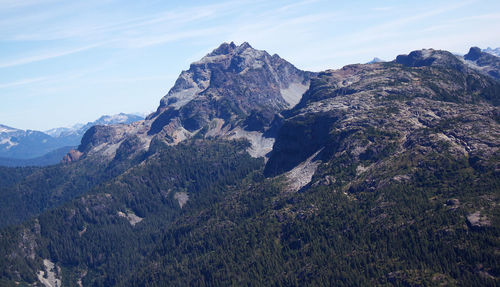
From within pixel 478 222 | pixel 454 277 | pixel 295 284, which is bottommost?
pixel 295 284

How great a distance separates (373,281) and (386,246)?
21514 mm

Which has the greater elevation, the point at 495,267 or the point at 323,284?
the point at 495,267

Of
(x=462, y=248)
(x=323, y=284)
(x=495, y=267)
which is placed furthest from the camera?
(x=323, y=284)

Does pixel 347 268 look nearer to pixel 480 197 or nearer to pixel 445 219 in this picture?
pixel 445 219

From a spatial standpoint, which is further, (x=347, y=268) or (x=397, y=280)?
(x=347, y=268)

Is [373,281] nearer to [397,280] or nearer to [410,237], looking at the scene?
[397,280]

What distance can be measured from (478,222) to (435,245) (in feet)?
67.6

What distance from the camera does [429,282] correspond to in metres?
162

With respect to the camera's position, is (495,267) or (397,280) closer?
(495,267)

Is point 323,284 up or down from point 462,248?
down

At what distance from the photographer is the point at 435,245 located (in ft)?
581

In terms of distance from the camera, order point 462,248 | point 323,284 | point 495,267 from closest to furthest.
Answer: point 495,267, point 462,248, point 323,284

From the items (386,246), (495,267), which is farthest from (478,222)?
(386,246)

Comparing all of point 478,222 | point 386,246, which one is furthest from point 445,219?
point 386,246
